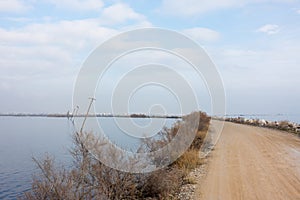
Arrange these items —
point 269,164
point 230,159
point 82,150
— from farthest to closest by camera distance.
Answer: point 230,159, point 269,164, point 82,150

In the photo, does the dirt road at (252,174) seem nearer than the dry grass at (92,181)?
No

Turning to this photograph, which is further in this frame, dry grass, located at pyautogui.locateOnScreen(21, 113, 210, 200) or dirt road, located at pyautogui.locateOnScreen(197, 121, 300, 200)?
dirt road, located at pyautogui.locateOnScreen(197, 121, 300, 200)

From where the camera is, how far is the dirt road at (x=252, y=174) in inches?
464

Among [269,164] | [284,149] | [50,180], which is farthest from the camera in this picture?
[284,149]

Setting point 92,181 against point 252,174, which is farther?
point 252,174

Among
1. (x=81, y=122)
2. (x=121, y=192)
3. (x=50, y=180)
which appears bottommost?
(x=121, y=192)

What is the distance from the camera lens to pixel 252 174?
14.9 metres

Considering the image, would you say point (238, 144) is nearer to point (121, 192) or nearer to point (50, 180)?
point (121, 192)

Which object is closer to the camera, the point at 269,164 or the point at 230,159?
the point at 269,164

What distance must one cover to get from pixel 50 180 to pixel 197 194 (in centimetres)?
549

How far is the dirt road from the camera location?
11797mm

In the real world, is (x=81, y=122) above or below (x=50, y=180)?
above

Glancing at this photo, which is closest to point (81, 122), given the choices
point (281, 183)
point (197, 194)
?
point (197, 194)

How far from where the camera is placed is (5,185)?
58.9ft
